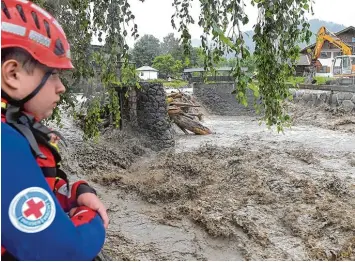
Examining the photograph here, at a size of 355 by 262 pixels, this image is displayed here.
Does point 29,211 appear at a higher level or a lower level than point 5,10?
lower

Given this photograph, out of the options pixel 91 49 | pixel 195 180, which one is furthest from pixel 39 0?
pixel 195 180

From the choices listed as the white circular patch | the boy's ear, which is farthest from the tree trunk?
the white circular patch

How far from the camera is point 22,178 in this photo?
31.4 inches

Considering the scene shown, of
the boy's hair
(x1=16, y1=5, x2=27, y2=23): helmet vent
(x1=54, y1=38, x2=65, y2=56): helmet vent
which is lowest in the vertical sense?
the boy's hair

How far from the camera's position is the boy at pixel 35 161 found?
0.80 metres

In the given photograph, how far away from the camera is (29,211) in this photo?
31.7 inches

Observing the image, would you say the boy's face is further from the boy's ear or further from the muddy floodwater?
the muddy floodwater

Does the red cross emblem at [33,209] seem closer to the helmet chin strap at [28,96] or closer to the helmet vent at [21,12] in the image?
the helmet chin strap at [28,96]

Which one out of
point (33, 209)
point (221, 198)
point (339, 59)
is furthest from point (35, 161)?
point (339, 59)

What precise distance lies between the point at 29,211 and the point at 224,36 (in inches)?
87.3

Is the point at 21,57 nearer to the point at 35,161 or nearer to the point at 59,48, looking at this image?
the point at 59,48

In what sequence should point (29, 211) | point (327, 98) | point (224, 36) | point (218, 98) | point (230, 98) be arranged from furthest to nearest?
point (218, 98), point (230, 98), point (327, 98), point (224, 36), point (29, 211)

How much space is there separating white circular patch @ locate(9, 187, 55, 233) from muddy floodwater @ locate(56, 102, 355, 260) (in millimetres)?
3648

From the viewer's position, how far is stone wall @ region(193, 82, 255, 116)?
81.7ft
